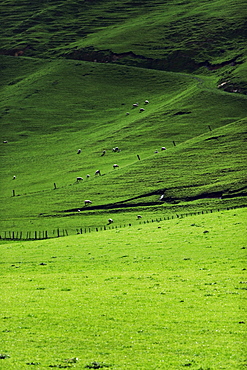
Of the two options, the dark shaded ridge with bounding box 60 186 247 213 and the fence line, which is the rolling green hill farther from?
the fence line

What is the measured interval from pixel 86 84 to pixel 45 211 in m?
105

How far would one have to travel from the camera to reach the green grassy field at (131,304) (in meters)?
21.9

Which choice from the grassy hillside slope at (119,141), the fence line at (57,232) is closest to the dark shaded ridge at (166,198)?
the grassy hillside slope at (119,141)

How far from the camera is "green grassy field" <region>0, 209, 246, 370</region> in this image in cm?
2186

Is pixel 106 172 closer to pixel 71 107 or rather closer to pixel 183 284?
pixel 71 107

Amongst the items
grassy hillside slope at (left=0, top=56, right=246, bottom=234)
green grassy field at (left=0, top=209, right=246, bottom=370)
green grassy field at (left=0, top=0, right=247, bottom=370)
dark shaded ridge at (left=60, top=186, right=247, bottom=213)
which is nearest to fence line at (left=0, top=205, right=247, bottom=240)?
green grassy field at (left=0, top=0, right=247, bottom=370)

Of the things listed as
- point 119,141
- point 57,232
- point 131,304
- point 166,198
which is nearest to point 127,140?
point 119,141

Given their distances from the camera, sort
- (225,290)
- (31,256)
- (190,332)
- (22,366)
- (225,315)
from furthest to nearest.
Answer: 1. (31,256)
2. (225,290)
3. (225,315)
4. (190,332)
5. (22,366)

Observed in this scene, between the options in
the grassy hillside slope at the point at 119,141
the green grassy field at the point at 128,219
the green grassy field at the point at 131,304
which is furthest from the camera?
the grassy hillside slope at the point at 119,141

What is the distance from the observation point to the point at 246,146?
114 metres

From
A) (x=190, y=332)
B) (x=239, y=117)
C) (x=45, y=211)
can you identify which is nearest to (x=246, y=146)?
(x=239, y=117)

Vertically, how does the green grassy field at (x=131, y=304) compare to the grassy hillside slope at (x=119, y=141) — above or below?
above

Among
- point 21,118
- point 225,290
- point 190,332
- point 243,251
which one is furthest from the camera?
point 21,118

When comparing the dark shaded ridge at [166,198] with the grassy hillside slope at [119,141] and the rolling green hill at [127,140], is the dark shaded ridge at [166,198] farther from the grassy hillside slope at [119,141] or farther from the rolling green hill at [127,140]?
the grassy hillside slope at [119,141]
